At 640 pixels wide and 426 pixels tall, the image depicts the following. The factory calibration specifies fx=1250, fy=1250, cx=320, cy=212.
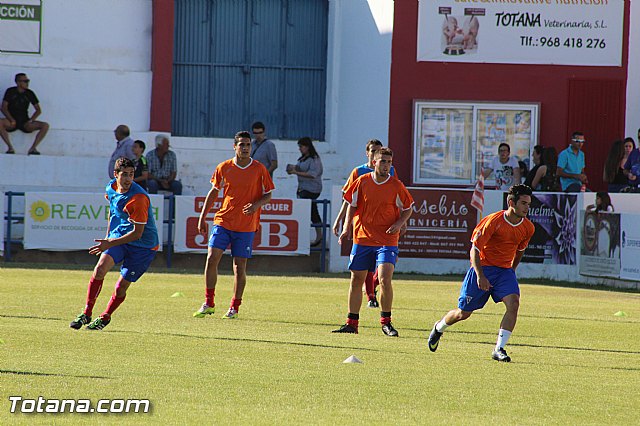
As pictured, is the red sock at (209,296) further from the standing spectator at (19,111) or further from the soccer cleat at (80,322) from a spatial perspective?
the standing spectator at (19,111)

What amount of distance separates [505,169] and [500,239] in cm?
1467

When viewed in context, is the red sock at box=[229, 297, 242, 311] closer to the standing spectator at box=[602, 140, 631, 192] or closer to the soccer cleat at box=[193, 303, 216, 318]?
the soccer cleat at box=[193, 303, 216, 318]

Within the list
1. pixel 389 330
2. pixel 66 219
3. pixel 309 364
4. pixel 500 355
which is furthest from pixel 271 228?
pixel 309 364

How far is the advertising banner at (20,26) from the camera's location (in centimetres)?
2983

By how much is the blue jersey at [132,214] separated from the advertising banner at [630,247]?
37.5 feet

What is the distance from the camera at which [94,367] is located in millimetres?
9898

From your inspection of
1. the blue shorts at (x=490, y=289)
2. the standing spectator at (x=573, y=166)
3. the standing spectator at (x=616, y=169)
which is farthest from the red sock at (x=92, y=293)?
the standing spectator at (x=616, y=169)

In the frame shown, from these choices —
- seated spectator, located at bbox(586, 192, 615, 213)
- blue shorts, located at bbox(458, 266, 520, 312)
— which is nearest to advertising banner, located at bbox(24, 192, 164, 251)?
seated spectator, located at bbox(586, 192, 615, 213)

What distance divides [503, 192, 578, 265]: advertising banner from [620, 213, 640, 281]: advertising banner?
4.99 ft

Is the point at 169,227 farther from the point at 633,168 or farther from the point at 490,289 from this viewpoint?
the point at 490,289

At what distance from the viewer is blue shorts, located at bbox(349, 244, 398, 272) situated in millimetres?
13578

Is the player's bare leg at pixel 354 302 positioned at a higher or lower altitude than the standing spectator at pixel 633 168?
lower

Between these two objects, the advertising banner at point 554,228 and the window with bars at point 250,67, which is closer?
the advertising banner at point 554,228

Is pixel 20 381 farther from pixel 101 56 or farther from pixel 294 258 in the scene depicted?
pixel 101 56
